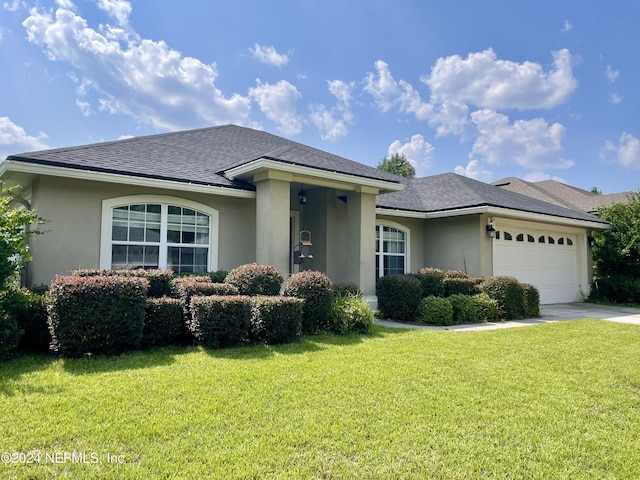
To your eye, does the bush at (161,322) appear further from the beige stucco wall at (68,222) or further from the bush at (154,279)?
the beige stucco wall at (68,222)

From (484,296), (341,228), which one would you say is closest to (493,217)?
(484,296)

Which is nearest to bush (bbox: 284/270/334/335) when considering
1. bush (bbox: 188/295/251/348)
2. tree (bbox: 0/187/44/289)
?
bush (bbox: 188/295/251/348)

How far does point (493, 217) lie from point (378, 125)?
9.74 meters

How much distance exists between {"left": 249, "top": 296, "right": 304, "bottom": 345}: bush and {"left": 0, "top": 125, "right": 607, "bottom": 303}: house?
2.92 meters

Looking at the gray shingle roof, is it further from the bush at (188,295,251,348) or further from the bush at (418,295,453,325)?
the bush at (188,295,251,348)

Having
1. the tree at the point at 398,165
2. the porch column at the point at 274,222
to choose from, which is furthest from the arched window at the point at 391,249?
the tree at the point at 398,165

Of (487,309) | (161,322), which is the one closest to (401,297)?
(487,309)

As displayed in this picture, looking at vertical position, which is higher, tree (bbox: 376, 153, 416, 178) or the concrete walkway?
tree (bbox: 376, 153, 416, 178)

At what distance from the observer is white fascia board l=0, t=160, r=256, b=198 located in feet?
26.9

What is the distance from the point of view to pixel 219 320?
666 cm

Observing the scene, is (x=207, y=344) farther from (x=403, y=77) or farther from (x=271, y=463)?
(x=403, y=77)

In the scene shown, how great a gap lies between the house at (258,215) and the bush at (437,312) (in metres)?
1.80

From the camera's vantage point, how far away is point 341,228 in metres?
13.3

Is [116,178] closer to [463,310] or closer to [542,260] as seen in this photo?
[463,310]
